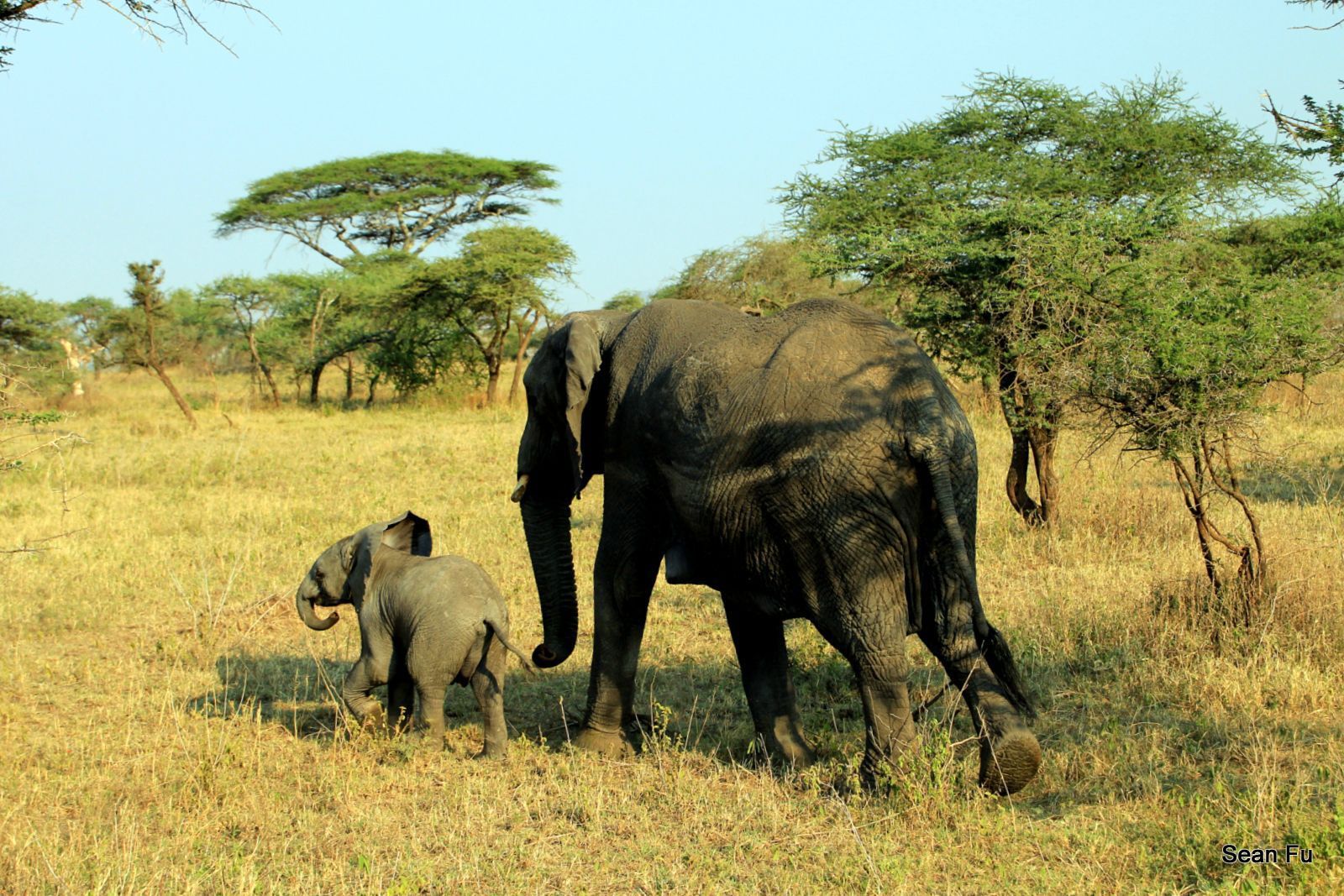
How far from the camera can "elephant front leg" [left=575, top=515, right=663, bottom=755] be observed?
595cm

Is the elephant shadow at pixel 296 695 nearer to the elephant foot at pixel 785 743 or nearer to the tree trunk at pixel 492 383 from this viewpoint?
the elephant foot at pixel 785 743

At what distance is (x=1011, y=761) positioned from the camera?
16.2ft

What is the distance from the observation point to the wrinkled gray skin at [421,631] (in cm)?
591

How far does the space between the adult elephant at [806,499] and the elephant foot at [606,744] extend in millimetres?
647

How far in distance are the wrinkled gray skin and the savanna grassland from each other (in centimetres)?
26

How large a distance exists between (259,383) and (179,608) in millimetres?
21389

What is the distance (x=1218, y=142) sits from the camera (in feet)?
66.6

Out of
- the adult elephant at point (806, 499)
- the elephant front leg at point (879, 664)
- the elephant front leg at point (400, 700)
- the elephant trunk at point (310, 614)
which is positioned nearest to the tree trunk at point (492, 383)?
the elephant trunk at point (310, 614)

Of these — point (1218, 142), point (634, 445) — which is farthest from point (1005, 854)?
point (1218, 142)

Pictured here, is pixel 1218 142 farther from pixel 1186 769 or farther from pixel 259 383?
pixel 259 383

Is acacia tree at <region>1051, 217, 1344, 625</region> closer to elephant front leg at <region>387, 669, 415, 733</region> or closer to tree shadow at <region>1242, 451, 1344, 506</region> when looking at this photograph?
tree shadow at <region>1242, 451, 1344, 506</region>

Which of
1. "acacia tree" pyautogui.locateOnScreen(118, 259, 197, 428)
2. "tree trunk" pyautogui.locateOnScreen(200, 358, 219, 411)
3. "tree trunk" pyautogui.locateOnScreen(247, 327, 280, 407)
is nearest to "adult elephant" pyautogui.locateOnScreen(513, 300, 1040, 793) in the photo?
"acacia tree" pyautogui.locateOnScreen(118, 259, 197, 428)

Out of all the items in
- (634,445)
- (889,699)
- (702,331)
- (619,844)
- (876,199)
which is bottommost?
(619,844)

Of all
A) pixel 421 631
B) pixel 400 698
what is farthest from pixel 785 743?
pixel 400 698
